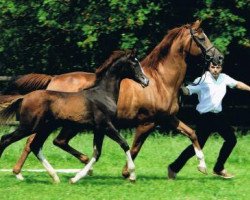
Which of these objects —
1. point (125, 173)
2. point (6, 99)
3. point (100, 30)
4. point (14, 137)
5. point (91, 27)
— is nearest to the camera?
point (14, 137)

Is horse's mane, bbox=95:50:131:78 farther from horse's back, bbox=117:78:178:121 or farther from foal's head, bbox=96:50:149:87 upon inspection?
horse's back, bbox=117:78:178:121

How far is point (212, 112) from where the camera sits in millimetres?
11727

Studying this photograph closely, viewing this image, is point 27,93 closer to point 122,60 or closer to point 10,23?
point 122,60

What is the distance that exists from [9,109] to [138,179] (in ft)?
7.57

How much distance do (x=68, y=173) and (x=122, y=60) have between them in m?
2.36

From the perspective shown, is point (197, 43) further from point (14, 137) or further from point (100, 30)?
point (100, 30)

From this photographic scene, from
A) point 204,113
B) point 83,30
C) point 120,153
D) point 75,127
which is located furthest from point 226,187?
point 83,30

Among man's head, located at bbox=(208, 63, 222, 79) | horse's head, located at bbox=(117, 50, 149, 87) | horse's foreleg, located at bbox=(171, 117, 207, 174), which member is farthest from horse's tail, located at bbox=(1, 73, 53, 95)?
man's head, located at bbox=(208, 63, 222, 79)

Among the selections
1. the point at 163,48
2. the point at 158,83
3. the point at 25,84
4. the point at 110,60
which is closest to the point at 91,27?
the point at 163,48

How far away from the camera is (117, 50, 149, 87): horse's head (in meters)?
11.5

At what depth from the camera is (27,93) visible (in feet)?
39.5

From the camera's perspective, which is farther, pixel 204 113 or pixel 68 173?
pixel 68 173

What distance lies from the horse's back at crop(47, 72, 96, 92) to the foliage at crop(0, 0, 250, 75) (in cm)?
504

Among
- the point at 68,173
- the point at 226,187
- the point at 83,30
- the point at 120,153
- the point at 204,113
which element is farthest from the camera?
the point at 83,30
